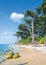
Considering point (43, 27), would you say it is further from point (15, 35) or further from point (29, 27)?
point (15, 35)

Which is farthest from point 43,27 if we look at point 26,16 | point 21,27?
point 21,27

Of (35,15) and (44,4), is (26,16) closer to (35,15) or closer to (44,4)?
(35,15)

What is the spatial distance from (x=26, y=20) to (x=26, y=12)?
14.8 feet

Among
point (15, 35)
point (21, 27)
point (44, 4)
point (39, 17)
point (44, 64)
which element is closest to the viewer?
point (44, 64)

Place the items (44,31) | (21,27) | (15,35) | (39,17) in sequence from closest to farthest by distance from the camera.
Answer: (39,17) < (44,31) < (21,27) < (15,35)

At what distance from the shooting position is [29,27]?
5138 centimetres

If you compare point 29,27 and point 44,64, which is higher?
point 29,27

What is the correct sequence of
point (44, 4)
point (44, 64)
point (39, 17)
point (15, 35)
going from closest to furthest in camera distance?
point (44, 64), point (44, 4), point (39, 17), point (15, 35)

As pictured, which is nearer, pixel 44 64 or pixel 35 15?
pixel 44 64

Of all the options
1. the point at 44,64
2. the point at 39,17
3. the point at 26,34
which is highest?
the point at 39,17

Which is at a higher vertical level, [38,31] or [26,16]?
[26,16]

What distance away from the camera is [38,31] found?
4875 centimetres

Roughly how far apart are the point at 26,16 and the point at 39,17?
362 cm

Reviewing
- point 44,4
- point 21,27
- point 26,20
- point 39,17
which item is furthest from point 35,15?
point 44,4
